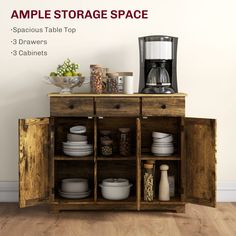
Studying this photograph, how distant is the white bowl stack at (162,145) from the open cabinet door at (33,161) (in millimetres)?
760

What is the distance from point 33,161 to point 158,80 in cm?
104

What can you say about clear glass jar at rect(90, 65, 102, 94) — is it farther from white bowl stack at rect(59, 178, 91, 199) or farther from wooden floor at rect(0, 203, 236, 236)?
wooden floor at rect(0, 203, 236, 236)

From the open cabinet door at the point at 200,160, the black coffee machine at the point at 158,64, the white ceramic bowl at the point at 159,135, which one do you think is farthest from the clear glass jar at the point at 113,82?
the open cabinet door at the point at 200,160

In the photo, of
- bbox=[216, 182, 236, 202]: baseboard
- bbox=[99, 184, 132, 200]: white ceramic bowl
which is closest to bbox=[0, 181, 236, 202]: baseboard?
bbox=[216, 182, 236, 202]: baseboard

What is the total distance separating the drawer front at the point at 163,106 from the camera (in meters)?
3.81

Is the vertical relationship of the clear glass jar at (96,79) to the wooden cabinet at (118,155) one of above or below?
above

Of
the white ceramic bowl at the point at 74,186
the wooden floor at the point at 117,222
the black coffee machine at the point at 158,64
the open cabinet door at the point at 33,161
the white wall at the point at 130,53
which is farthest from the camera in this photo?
the white wall at the point at 130,53

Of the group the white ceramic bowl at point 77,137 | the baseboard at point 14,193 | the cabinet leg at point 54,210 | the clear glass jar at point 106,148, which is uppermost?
the white ceramic bowl at point 77,137

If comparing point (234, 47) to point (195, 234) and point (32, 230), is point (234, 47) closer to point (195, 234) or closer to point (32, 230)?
point (195, 234)

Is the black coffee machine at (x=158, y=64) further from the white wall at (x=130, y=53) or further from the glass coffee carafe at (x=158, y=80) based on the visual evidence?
the white wall at (x=130, y=53)

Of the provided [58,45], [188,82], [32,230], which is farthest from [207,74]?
[32,230]

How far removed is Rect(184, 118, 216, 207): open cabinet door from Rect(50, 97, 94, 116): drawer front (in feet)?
2.27

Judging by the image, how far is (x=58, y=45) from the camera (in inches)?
165

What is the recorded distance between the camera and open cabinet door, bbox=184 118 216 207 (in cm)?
376
